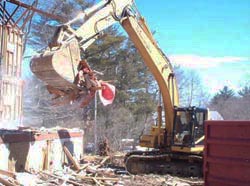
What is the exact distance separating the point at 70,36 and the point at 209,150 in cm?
479

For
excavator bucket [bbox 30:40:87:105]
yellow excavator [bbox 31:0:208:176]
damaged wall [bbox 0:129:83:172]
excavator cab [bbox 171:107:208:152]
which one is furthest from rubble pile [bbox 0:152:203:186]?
excavator bucket [bbox 30:40:87:105]

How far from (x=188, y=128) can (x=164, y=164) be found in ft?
5.38

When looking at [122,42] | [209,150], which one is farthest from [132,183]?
[122,42]

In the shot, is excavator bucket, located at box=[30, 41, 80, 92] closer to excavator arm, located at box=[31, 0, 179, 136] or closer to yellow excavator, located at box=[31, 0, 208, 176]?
excavator arm, located at box=[31, 0, 179, 136]

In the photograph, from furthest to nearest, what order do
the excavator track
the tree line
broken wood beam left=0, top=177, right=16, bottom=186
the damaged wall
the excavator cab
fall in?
the tree line → the excavator track → the excavator cab → the damaged wall → broken wood beam left=0, top=177, right=16, bottom=186

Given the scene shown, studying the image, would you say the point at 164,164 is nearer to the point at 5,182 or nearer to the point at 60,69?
the point at 60,69

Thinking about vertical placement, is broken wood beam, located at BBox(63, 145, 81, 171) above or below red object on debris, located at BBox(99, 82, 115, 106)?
Result: below

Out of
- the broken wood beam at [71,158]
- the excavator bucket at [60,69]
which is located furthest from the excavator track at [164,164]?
the excavator bucket at [60,69]

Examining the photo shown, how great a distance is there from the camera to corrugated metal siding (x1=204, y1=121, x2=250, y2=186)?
7.59 metres

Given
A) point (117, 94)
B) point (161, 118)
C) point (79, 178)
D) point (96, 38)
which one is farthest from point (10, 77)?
point (117, 94)

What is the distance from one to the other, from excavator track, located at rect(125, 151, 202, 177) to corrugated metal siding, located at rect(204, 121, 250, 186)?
6.93 metres

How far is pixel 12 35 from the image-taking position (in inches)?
631

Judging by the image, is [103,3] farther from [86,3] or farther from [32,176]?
[86,3]

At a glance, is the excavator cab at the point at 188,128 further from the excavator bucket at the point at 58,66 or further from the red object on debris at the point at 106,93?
the excavator bucket at the point at 58,66
